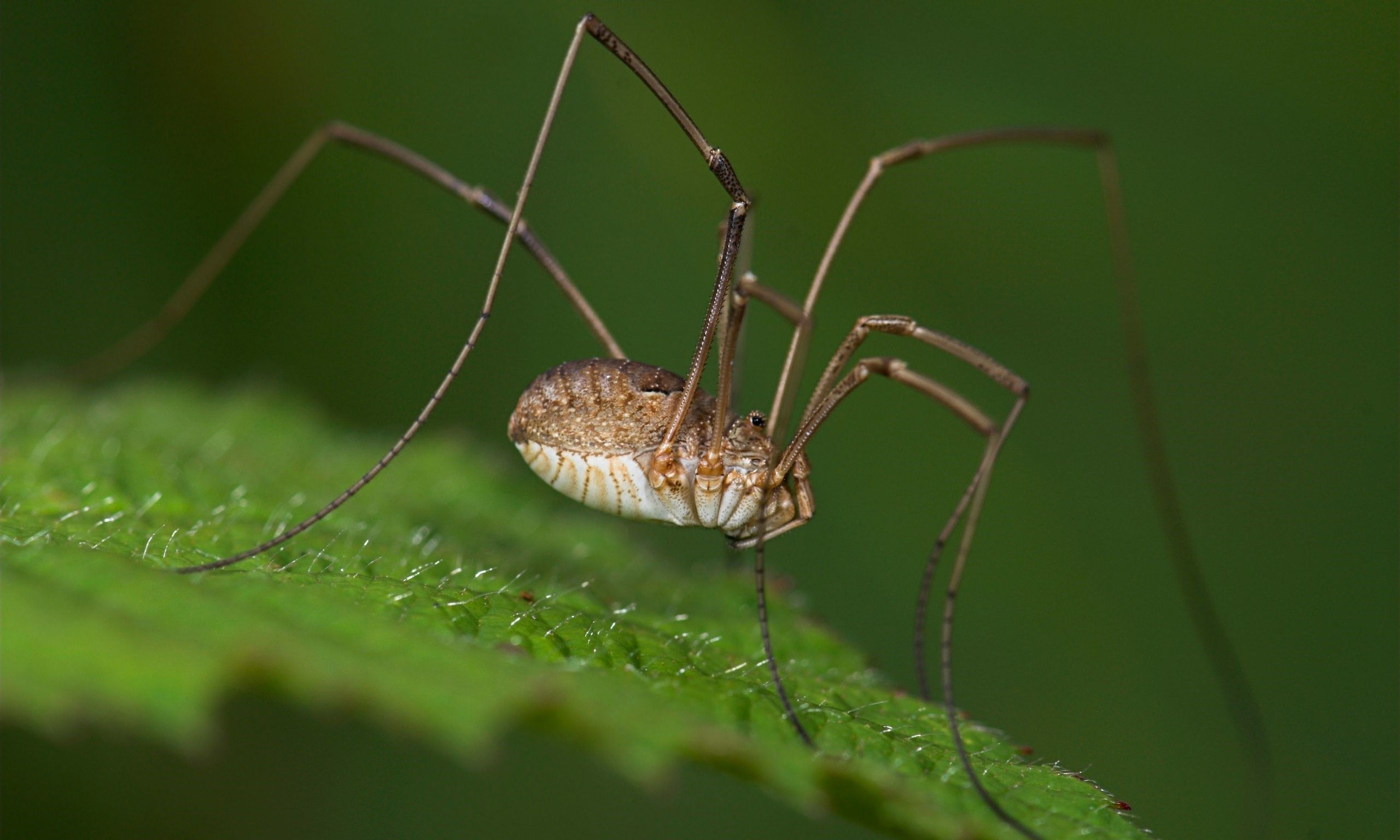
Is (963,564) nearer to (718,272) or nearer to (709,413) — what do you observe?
(709,413)

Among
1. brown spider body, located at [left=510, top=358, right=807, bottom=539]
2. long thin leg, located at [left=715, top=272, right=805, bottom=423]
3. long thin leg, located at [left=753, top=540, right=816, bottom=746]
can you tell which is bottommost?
long thin leg, located at [left=753, top=540, right=816, bottom=746]

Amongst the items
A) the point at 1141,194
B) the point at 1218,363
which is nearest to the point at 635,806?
the point at 1218,363

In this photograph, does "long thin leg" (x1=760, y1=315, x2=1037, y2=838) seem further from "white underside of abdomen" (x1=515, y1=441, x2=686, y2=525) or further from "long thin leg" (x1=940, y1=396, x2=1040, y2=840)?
"white underside of abdomen" (x1=515, y1=441, x2=686, y2=525)

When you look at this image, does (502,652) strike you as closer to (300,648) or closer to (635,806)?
(300,648)

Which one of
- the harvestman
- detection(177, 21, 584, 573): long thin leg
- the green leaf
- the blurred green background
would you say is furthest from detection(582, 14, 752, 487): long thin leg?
the blurred green background

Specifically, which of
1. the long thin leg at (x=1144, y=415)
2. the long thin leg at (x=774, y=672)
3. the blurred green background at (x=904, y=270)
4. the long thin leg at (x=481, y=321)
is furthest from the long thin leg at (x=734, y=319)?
the blurred green background at (x=904, y=270)

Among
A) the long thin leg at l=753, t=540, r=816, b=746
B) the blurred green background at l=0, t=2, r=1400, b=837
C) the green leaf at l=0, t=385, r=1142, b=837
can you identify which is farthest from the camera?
the blurred green background at l=0, t=2, r=1400, b=837

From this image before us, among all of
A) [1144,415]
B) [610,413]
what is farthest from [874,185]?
[1144,415]

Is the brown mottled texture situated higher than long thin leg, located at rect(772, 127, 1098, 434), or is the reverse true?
long thin leg, located at rect(772, 127, 1098, 434)

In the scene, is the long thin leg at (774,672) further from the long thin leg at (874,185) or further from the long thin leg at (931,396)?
the long thin leg at (874,185)
